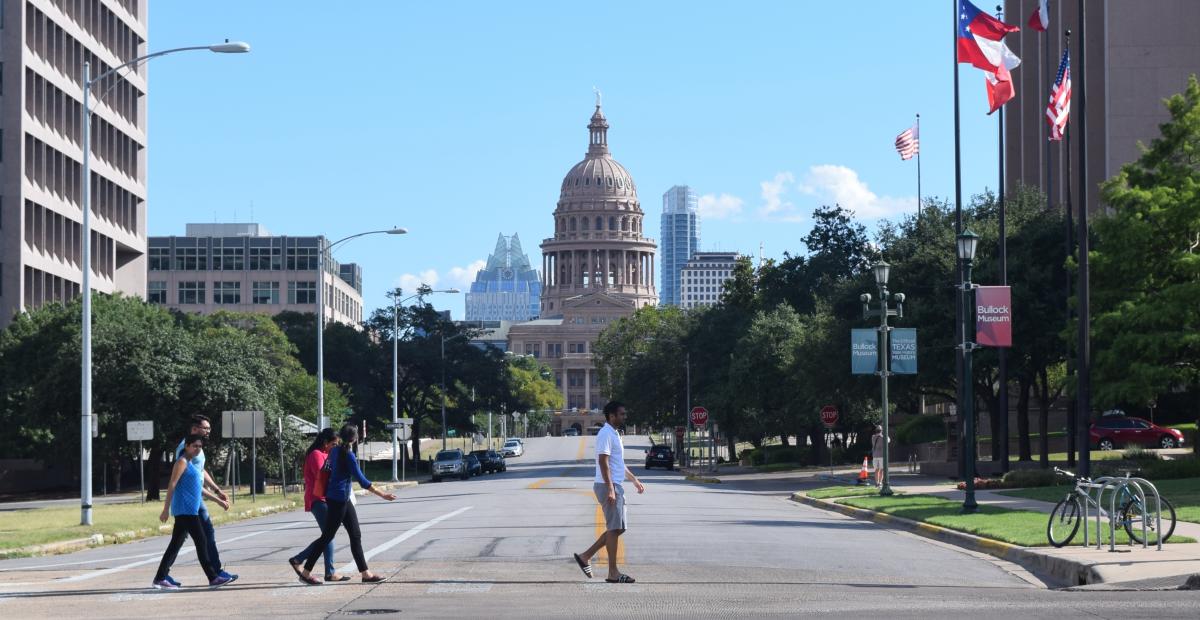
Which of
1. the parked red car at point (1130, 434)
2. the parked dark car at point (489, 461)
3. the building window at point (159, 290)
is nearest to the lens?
the parked red car at point (1130, 434)

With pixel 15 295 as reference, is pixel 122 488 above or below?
below

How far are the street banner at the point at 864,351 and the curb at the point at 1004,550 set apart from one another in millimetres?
7471

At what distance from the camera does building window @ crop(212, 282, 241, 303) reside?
158m

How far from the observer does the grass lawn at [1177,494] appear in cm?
2611

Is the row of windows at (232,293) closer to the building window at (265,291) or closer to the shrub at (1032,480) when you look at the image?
the building window at (265,291)

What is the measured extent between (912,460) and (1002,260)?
20035mm

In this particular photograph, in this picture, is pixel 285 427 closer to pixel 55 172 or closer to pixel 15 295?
pixel 15 295

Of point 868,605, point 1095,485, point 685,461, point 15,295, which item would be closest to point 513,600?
point 868,605

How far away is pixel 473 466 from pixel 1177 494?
4973cm

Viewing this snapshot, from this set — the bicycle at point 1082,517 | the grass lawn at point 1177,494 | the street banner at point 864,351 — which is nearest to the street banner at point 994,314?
the grass lawn at point 1177,494

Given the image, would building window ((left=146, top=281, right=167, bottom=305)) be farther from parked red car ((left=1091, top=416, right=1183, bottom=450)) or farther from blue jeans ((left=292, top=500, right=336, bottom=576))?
blue jeans ((left=292, top=500, right=336, bottom=576))

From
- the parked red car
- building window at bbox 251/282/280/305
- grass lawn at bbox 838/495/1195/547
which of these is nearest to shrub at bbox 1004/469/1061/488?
grass lawn at bbox 838/495/1195/547

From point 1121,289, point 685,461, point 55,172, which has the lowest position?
point 685,461

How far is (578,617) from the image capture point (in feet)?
43.2
